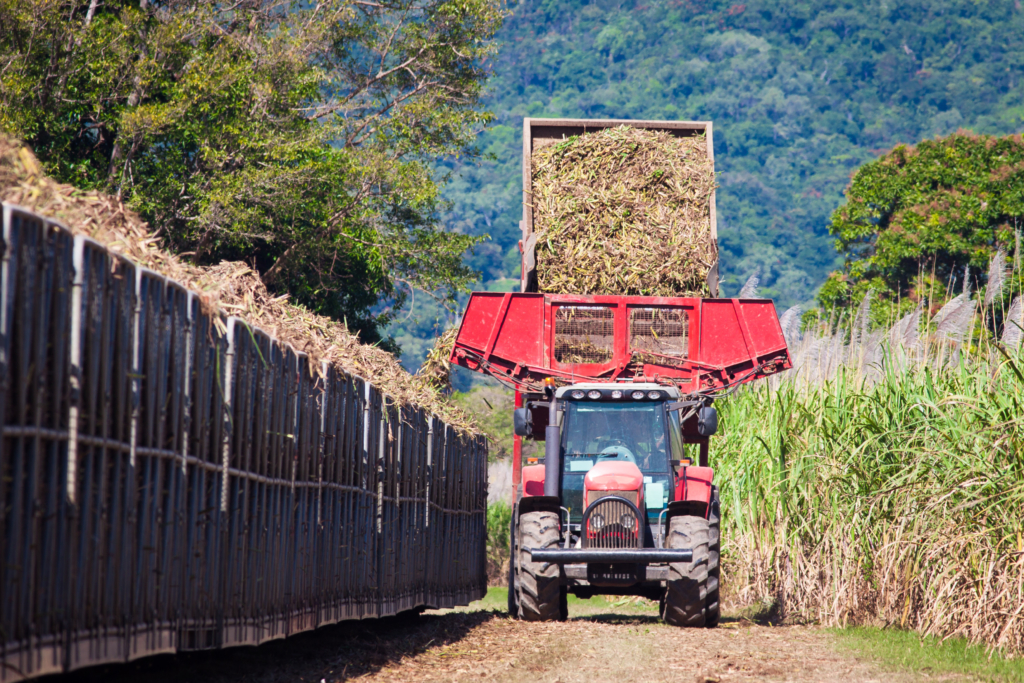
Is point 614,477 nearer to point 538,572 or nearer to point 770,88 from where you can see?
point 538,572

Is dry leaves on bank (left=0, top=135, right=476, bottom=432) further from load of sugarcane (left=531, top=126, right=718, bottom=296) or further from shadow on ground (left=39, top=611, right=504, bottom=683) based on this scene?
load of sugarcane (left=531, top=126, right=718, bottom=296)

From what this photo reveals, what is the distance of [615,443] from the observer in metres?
11.1

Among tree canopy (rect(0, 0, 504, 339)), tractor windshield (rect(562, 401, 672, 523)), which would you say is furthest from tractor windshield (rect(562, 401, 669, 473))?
tree canopy (rect(0, 0, 504, 339))

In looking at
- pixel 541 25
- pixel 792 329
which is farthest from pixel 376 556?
pixel 541 25

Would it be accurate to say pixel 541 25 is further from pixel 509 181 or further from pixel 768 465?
pixel 768 465

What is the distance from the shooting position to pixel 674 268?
42.4 feet

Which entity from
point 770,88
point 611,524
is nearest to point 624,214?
point 611,524

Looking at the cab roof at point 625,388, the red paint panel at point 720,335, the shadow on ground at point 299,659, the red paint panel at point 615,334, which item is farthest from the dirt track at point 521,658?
the red paint panel at point 720,335

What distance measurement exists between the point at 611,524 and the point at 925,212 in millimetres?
28208

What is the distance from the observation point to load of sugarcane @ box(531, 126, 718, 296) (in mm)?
12945

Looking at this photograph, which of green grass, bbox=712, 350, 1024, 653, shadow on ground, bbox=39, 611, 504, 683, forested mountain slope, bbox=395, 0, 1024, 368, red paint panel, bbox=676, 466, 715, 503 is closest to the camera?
shadow on ground, bbox=39, 611, 504, 683

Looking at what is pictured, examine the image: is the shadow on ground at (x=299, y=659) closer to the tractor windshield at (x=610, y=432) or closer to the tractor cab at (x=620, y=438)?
the tractor cab at (x=620, y=438)

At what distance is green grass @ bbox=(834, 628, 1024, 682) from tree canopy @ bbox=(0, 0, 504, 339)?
1165cm

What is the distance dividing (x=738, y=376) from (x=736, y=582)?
2.53 metres
